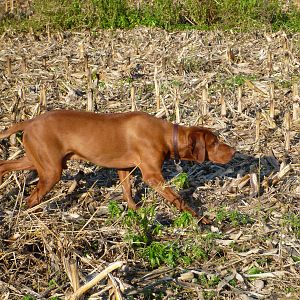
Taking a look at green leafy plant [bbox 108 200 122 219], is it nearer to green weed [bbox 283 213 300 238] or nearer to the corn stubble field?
the corn stubble field

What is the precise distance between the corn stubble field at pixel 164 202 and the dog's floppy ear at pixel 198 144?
417 mm

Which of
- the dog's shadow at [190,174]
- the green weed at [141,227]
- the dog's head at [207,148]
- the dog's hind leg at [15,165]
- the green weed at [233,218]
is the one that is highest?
the dog's head at [207,148]

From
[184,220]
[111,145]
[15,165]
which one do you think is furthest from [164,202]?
[15,165]

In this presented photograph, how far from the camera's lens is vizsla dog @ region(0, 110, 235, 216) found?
704 centimetres

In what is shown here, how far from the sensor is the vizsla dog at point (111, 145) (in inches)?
277

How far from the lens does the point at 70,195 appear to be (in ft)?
24.5

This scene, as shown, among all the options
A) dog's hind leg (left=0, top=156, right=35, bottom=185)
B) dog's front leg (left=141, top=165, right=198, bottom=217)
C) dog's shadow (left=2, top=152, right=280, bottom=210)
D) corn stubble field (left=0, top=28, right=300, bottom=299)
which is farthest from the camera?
dog's shadow (left=2, top=152, right=280, bottom=210)

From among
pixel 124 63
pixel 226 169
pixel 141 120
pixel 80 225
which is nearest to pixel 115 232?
pixel 80 225

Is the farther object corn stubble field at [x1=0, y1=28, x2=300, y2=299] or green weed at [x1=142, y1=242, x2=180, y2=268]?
green weed at [x1=142, y1=242, x2=180, y2=268]

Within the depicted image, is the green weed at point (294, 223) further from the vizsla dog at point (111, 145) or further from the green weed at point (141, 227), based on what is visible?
the green weed at point (141, 227)

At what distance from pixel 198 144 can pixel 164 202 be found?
2.37 ft

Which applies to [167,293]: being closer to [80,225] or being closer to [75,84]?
[80,225]

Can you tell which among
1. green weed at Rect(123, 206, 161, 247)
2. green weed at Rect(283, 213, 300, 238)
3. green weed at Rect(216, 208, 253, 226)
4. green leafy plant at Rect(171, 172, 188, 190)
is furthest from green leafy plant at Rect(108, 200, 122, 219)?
green weed at Rect(283, 213, 300, 238)

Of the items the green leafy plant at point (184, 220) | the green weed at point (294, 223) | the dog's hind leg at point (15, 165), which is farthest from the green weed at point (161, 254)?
the dog's hind leg at point (15, 165)
